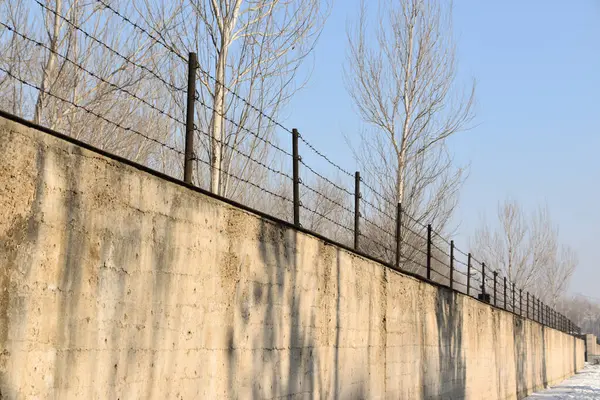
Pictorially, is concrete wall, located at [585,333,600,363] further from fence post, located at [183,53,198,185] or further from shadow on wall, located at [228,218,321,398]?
fence post, located at [183,53,198,185]

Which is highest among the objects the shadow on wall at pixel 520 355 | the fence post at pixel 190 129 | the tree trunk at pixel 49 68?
the tree trunk at pixel 49 68

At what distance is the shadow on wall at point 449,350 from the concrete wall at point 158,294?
8.98ft

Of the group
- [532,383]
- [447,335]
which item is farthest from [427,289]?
[532,383]

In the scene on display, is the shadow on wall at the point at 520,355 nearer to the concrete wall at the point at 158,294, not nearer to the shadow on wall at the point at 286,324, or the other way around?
the concrete wall at the point at 158,294

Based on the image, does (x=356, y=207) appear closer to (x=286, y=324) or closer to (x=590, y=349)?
(x=286, y=324)

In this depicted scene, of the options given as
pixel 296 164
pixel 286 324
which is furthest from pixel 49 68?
pixel 286 324

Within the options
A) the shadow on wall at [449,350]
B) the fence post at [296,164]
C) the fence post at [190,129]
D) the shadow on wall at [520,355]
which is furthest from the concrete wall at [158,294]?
the shadow on wall at [520,355]

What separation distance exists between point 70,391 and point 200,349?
130 cm

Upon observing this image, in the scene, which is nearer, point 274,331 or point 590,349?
point 274,331

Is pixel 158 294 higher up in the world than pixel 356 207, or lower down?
lower down

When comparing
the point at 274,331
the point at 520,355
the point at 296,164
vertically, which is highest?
the point at 296,164

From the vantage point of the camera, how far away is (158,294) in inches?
186

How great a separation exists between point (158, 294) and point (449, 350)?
7970 mm

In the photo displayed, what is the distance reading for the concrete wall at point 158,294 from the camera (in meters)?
3.71
